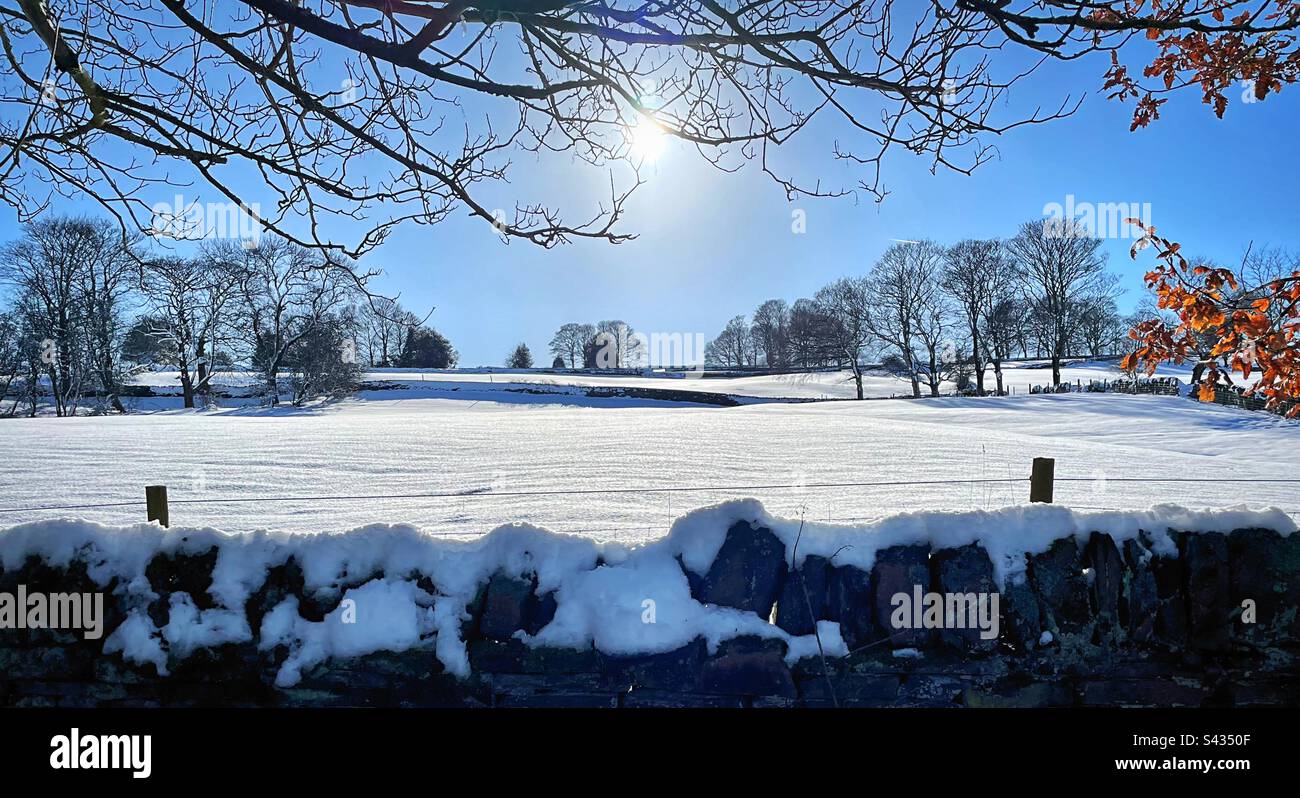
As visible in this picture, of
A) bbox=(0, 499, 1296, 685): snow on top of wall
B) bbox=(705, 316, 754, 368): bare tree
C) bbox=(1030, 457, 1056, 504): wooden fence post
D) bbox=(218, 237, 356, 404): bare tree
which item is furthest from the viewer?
bbox=(705, 316, 754, 368): bare tree

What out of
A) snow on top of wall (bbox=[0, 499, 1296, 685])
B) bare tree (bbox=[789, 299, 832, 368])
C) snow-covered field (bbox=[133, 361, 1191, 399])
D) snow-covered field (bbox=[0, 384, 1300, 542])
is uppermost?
bare tree (bbox=[789, 299, 832, 368])

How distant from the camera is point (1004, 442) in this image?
1105 cm

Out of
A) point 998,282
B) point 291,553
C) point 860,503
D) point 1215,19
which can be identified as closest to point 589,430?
point 860,503

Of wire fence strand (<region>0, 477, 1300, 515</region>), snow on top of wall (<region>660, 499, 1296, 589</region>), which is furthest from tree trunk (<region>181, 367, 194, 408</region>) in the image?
snow on top of wall (<region>660, 499, 1296, 589</region>)

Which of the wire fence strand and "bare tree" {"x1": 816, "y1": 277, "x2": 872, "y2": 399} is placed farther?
"bare tree" {"x1": 816, "y1": 277, "x2": 872, "y2": 399}

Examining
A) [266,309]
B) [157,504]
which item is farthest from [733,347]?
[157,504]

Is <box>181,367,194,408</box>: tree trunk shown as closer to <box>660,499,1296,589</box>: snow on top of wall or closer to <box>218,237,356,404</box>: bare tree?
<box>218,237,356,404</box>: bare tree

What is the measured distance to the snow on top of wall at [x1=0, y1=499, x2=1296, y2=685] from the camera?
233 centimetres

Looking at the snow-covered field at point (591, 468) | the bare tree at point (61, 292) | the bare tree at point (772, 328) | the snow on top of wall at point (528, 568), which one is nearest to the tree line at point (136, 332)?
the bare tree at point (61, 292)

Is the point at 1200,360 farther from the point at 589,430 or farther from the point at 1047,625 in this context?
the point at 589,430

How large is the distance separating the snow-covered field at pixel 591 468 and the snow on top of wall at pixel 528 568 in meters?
2.05

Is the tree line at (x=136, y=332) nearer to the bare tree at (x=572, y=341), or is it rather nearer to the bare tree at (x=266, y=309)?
the bare tree at (x=266, y=309)

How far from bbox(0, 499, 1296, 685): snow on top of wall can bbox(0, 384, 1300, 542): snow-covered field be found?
2.05 m

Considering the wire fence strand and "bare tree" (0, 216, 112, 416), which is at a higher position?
"bare tree" (0, 216, 112, 416)
